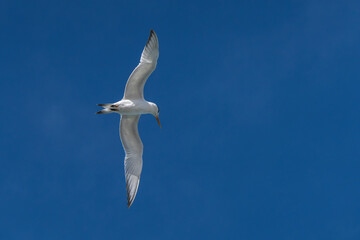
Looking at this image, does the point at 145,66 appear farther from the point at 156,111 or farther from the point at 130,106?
the point at 156,111

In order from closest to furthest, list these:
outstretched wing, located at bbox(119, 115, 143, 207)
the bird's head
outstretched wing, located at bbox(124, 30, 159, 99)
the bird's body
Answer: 1. outstretched wing, located at bbox(124, 30, 159, 99)
2. the bird's body
3. the bird's head
4. outstretched wing, located at bbox(119, 115, 143, 207)

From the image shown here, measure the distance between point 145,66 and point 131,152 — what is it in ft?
18.1

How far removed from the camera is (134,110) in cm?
2675

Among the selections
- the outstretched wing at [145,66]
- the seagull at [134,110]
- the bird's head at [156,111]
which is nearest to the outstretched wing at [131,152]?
the seagull at [134,110]

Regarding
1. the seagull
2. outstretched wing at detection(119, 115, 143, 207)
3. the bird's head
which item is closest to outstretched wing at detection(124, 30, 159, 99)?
the seagull

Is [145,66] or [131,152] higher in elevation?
[145,66]

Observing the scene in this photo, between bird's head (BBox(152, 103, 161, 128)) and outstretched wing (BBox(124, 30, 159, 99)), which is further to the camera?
bird's head (BBox(152, 103, 161, 128))

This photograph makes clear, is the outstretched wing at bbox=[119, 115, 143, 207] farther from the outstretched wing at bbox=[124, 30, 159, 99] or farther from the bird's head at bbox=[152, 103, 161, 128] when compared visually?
the outstretched wing at bbox=[124, 30, 159, 99]

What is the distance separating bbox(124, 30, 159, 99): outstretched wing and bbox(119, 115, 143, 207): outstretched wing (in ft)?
7.09

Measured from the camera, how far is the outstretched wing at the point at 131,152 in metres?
28.0

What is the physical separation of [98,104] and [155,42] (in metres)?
4.34

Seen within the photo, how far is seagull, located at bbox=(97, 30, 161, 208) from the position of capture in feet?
84.7

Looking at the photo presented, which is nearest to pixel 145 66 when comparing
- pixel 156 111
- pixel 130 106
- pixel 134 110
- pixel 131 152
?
pixel 130 106

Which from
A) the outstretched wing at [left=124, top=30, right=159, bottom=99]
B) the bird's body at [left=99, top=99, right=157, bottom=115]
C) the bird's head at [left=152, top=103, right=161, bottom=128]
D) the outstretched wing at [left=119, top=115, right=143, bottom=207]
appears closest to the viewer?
the outstretched wing at [left=124, top=30, right=159, bottom=99]
